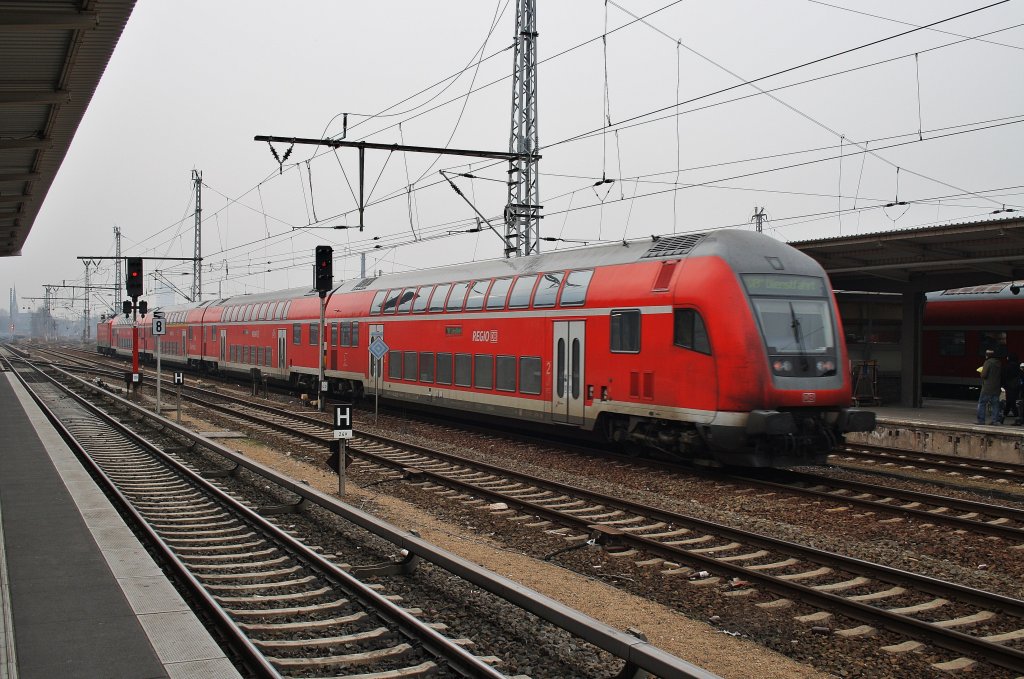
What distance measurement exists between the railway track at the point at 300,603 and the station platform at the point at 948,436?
12.7m

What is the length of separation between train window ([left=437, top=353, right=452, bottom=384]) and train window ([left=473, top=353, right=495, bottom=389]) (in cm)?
115

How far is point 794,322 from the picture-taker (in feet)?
40.8

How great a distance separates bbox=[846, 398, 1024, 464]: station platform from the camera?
1595 cm

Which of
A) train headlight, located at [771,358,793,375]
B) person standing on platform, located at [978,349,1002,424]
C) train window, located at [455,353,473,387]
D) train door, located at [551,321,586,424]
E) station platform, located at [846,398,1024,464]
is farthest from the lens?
train window, located at [455,353,473,387]

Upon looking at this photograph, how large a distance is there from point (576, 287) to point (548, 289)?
90 centimetres

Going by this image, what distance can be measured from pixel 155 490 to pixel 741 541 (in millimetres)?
8283

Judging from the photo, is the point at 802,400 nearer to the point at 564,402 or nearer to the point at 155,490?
the point at 564,402

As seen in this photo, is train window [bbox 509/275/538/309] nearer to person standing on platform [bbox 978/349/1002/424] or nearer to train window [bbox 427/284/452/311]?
train window [bbox 427/284/452/311]

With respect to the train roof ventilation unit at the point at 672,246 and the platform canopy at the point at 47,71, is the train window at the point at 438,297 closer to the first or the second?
the train roof ventilation unit at the point at 672,246

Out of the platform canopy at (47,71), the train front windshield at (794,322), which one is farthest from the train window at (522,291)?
the platform canopy at (47,71)

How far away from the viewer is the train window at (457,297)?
1878cm

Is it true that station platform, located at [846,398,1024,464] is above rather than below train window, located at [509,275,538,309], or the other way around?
below

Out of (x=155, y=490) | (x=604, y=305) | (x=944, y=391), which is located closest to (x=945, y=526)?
(x=604, y=305)

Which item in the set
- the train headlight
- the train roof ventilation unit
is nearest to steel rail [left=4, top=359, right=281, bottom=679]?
the train headlight
